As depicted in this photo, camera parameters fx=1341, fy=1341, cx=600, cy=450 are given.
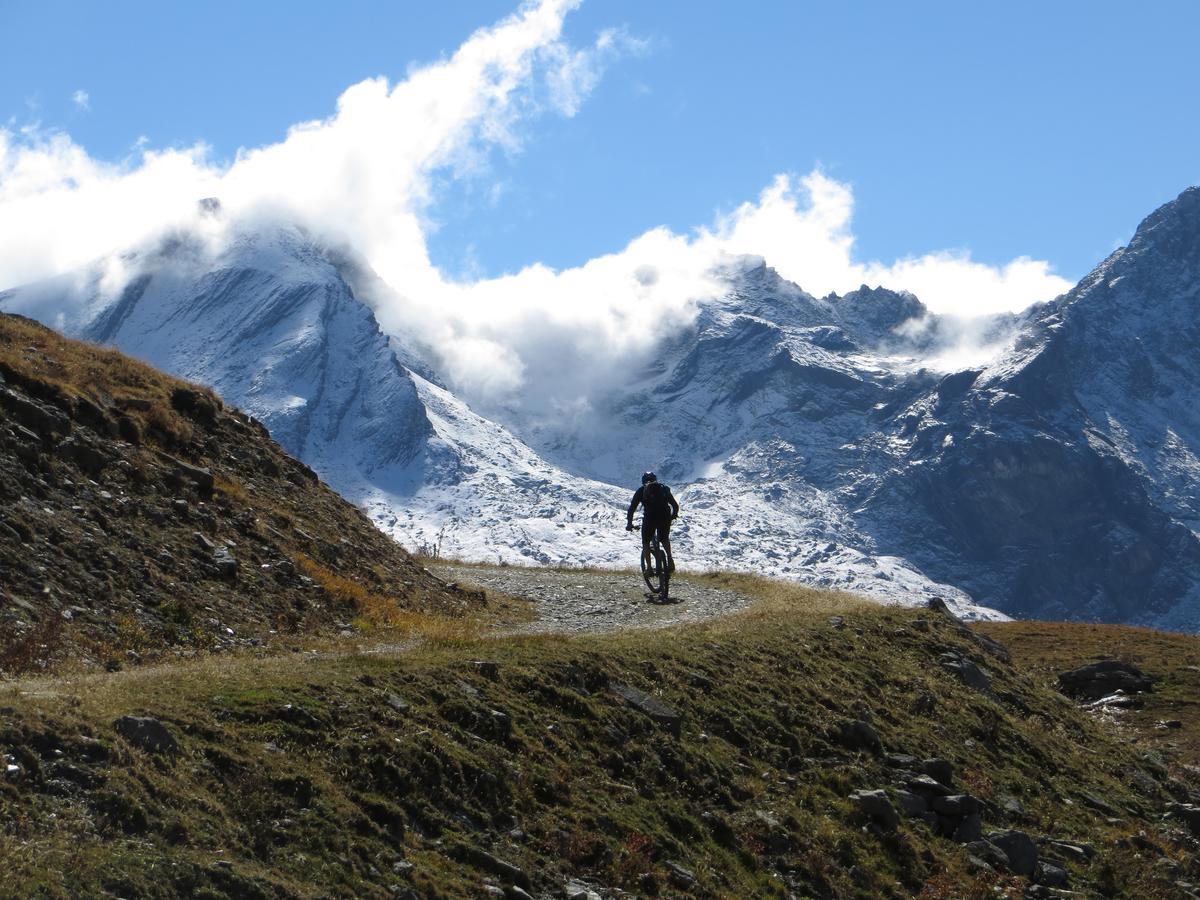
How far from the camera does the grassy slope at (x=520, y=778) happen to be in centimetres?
1243

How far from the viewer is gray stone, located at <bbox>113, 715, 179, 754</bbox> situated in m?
13.4

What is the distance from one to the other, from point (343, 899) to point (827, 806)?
29.3 ft

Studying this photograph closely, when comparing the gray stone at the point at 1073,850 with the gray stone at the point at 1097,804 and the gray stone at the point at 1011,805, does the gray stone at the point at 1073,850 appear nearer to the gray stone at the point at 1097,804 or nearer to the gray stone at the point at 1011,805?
the gray stone at the point at 1011,805

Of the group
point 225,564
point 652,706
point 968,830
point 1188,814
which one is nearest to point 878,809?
point 968,830

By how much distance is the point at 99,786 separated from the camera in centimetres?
1245

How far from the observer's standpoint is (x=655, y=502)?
3503cm

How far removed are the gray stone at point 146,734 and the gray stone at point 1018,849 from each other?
1223cm

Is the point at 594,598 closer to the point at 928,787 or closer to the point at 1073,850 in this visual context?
the point at 928,787

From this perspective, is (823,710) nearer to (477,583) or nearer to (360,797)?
(360,797)

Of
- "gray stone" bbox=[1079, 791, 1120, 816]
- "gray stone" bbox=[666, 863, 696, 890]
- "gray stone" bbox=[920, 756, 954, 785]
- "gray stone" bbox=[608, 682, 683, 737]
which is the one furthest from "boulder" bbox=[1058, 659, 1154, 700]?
"gray stone" bbox=[666, 863, 696, 890]

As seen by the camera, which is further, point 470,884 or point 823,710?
point 823,710

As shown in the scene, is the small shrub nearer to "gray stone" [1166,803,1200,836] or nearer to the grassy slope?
the grassy slope

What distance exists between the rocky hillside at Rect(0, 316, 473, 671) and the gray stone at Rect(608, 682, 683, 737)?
650 centimetres

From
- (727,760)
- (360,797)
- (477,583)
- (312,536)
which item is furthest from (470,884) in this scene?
(477,583)
